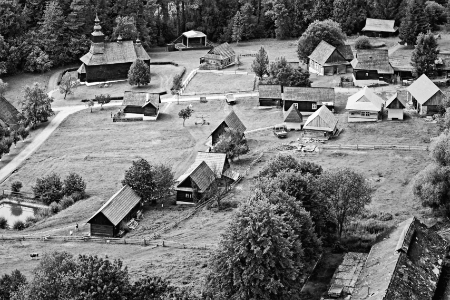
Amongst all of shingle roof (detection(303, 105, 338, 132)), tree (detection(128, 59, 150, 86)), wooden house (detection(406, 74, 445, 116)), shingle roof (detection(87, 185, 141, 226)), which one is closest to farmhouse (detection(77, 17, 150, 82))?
tree (detection(128, 59, 150, 86))

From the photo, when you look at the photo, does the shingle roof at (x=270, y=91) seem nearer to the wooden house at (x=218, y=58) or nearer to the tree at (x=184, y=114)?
the tree at (x=184, y=114)

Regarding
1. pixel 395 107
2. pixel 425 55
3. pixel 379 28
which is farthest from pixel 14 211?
pixel 379 28

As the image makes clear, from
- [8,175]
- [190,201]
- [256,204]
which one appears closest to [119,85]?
[8,175]

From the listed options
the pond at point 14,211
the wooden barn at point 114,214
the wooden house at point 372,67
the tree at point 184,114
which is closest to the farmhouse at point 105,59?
the tree at point 184,114

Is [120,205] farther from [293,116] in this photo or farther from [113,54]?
[113,54]

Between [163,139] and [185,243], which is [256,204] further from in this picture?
[163,139]

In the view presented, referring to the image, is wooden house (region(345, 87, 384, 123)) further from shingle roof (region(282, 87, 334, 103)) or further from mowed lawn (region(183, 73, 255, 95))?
mowed lawn (region(183, 73, 255, 95))
